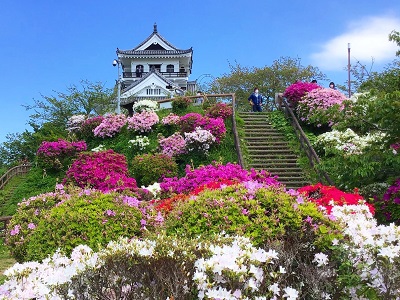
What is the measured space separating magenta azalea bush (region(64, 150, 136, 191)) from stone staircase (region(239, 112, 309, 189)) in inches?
181

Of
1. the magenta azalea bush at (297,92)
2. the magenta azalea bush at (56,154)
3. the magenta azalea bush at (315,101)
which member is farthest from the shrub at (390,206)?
the magenta azalea bush at (56,154)

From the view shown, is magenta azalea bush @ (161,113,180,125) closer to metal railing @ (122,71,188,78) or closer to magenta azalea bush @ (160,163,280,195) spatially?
magenta azalea bush @ (160,163,280,195)

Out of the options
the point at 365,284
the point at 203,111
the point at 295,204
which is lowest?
the point at 365,284

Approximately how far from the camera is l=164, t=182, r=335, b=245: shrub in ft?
14.7

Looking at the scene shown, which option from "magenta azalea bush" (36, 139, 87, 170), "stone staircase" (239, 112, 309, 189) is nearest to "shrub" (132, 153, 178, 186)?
"stone staircase" (239, 112, 309, 189)

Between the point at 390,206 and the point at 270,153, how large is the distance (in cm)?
842

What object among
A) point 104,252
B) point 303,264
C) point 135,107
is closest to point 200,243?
point 104,252

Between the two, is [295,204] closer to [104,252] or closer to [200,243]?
[200,243]

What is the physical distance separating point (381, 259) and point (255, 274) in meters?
1.34

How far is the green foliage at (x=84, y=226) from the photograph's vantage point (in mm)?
5469

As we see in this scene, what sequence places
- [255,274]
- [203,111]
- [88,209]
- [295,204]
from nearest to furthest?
[255,274], [295,204], [88,209], [203,111]

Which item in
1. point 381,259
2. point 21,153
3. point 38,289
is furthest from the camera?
point 21,153

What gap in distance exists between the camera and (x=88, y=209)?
5750mm

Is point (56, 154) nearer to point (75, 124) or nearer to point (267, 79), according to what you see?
point (75, 124)
